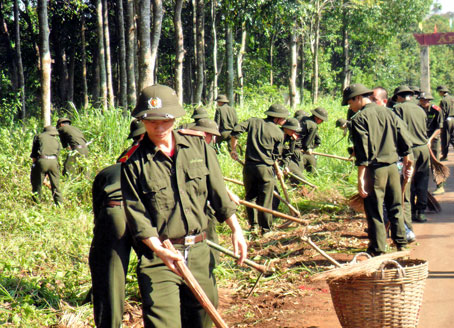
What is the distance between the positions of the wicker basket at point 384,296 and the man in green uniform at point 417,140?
5.00 meters

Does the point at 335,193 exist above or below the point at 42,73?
below

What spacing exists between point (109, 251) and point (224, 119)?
10450 millimetres

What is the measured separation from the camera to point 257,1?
1322 cm

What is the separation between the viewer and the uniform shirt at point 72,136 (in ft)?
40.2

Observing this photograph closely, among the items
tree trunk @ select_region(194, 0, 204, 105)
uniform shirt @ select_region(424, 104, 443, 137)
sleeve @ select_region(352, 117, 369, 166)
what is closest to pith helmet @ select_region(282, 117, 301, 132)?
sleeve @ select_region(352, 117, 369, 166)

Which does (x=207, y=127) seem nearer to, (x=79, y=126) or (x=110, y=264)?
(x=110, y=264)

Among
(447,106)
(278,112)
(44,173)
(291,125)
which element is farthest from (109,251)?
(447,106)

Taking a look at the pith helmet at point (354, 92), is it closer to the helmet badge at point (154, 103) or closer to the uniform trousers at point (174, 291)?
the uniform trousers at point (174, 291)

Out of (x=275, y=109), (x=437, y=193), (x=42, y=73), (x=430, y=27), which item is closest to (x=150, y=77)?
(x=275, y=109)

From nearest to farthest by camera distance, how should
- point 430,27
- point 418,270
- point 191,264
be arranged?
point 191,264 < point 418,270 < point 430,27

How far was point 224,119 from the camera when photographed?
15.1 meters

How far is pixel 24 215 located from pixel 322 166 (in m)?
7.70

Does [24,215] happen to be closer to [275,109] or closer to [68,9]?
[275,109]

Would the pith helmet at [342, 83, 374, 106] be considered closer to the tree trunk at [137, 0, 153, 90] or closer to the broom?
the tree trunk at [137, 0, 153, 90]
